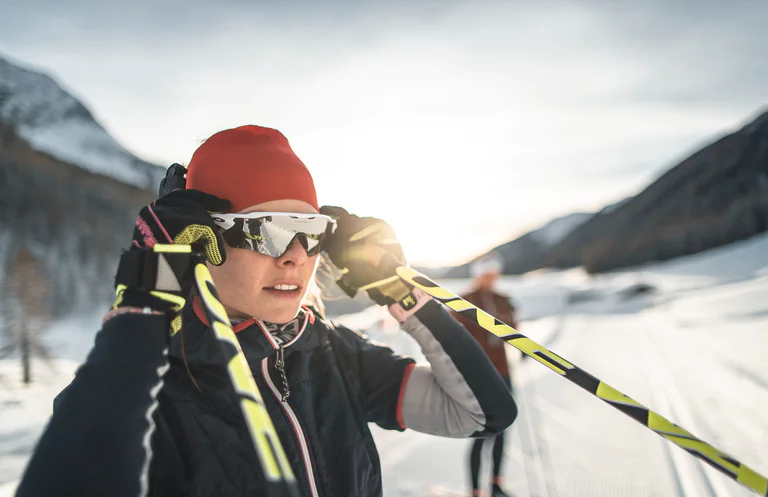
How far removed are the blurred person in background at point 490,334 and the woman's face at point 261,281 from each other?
245 cm

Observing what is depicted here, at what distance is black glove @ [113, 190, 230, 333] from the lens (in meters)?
1.04

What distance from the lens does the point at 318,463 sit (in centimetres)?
136

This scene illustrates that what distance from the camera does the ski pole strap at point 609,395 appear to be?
1049 mm

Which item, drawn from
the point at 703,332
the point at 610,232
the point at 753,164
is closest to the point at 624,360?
the point at 703,332

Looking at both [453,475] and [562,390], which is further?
[562,390]

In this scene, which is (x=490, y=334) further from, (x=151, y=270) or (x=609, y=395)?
(x=151, y=270)

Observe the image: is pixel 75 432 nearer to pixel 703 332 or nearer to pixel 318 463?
pixel 318 463

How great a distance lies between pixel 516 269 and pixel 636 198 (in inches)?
1099

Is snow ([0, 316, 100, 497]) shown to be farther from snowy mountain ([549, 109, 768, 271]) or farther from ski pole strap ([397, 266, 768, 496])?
snowy mountain ([549, 109, 768, 271])

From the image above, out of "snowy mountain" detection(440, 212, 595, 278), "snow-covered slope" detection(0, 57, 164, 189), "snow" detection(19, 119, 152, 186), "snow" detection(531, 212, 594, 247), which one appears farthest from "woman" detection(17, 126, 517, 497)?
"snow" detection(531, 212, 594, 247)

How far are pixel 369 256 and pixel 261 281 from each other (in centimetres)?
51

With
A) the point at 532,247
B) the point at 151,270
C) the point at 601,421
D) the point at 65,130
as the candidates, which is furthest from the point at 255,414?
the point at 532,247

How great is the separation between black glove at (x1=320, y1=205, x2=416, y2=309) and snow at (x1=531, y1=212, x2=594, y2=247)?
12414 cm

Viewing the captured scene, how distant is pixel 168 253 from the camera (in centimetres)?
108
